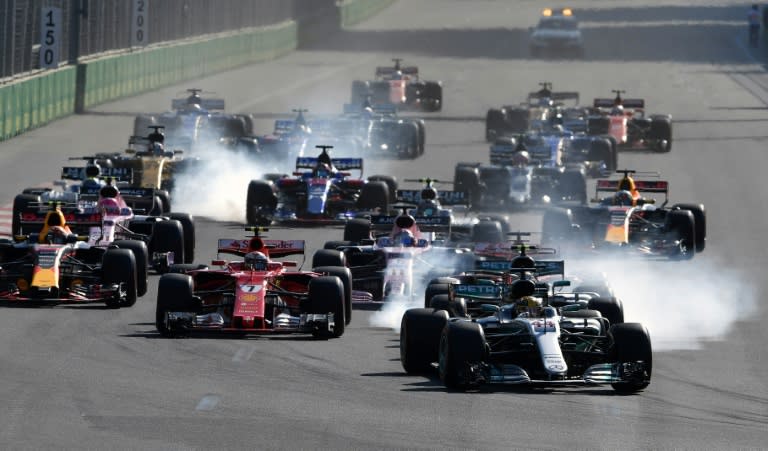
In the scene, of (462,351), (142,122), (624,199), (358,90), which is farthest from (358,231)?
(358,90)

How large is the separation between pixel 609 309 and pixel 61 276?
331 inches

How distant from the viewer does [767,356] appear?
25531 mm

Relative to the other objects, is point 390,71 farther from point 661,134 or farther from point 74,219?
point 74,219

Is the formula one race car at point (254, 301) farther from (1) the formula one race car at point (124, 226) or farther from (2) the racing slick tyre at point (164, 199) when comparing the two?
(2) the racing slick tyre at point (164, 199)

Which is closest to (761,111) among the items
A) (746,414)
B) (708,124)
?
(708,124)

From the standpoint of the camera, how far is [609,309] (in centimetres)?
2470

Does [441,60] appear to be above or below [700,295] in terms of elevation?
above

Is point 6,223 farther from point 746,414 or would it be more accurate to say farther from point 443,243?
point 746,414

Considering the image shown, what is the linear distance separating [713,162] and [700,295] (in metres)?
24.0

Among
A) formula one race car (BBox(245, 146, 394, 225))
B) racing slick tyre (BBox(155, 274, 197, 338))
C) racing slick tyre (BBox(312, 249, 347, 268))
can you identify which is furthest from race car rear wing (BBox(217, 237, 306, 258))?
formula one race car (BBox(245, 146, 394, 225))

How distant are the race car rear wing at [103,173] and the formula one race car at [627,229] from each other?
8.14m

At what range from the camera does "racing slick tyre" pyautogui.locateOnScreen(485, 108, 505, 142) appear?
5941cm

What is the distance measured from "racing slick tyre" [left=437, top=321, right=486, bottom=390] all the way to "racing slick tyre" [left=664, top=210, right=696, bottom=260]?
50.2ft

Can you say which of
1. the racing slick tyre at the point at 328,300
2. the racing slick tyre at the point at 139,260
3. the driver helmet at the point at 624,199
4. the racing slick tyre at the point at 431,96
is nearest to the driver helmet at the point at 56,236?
the racing slick tyre at the point at 139,260
